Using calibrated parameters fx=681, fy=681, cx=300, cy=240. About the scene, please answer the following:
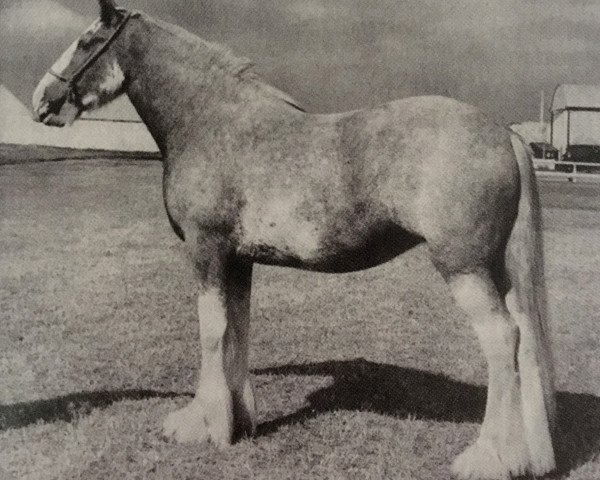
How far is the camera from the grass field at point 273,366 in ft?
11.3

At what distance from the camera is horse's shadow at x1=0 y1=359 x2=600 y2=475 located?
379 centimetres

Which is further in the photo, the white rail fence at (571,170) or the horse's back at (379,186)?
the white rail fence at (571,170)

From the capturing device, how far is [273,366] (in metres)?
4.92

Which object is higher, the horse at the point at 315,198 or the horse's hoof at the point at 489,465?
the horse at the point at 315,198

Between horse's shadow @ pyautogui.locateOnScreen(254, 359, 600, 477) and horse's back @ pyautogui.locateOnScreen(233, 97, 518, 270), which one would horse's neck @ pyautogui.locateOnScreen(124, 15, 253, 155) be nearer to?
horse's back @ pyautogui.locateOnScreen(233, 97, 518, 270)

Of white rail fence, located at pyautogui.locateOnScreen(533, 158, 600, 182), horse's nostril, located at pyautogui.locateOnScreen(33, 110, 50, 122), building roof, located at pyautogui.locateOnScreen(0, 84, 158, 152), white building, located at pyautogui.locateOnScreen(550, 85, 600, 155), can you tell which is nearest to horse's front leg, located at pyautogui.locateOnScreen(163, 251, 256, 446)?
horse's nostril, located at pyautogui.locateOnScreen(33, 110, 50, 122)

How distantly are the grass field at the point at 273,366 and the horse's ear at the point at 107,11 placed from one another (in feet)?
7.18

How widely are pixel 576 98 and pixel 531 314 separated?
13479mm

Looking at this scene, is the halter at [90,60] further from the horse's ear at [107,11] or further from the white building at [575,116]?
Answer: the white building at [575,116]

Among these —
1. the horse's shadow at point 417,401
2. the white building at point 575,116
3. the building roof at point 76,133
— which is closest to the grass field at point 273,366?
the horse's shadow at point 417,401

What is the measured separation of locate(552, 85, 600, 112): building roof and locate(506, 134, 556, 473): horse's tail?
448 inches

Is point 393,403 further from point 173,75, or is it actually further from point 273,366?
point 173,75

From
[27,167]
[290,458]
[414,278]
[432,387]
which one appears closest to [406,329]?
[432,387]

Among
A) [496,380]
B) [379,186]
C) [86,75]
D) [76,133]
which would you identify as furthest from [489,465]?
[76,133]
